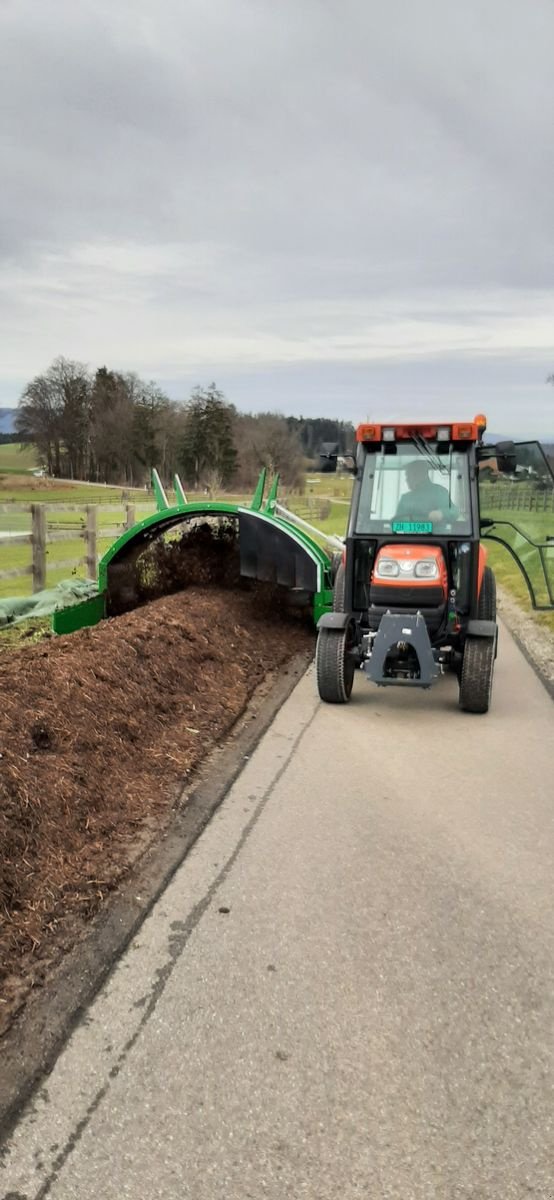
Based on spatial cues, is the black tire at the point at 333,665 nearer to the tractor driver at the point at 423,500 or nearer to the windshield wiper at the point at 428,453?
the tractor driver at the point at 423,500

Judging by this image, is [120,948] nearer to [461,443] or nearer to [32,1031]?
[32,1031]

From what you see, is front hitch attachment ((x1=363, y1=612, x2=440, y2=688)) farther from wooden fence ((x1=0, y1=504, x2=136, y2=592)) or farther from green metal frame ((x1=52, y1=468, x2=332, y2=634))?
wooden fence ((x1=0, y1=504, x2=136, y2=592))

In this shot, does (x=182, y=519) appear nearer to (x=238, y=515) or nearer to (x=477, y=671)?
(x=238, y=515)

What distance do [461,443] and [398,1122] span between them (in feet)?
20.5

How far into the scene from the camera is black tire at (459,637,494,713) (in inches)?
276

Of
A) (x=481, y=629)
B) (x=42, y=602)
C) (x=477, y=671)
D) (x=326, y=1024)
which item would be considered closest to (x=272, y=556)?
(x=481, y=629)

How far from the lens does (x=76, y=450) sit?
81.6 meters

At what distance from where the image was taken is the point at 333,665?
7.27 metres

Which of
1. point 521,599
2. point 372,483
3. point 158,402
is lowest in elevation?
point 521,599

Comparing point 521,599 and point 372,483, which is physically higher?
point 372,483

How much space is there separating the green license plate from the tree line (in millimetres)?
60651

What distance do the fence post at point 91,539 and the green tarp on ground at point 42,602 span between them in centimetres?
204

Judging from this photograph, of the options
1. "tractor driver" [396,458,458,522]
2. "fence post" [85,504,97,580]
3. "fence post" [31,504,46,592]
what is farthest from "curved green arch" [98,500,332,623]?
"fence post" [85,504,97,580]

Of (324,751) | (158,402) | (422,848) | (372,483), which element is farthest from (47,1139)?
(158,402)
